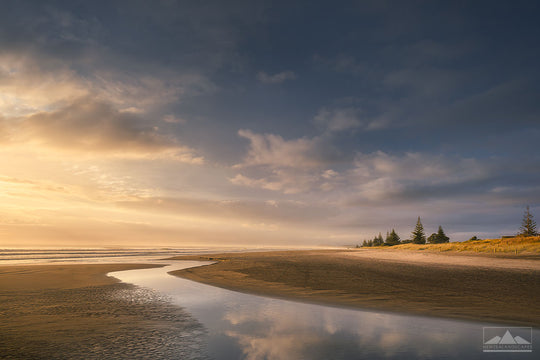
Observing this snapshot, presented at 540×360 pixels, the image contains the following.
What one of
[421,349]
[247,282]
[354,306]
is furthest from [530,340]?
[247,282]

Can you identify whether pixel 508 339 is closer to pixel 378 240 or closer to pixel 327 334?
pixel 327 334

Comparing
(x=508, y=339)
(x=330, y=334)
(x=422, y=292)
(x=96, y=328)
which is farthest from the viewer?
(x=422, y=292)

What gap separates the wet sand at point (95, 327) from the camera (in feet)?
23.2

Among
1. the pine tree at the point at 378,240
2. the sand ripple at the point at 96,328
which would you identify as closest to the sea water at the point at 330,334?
the sand ripple at the point at 96,328

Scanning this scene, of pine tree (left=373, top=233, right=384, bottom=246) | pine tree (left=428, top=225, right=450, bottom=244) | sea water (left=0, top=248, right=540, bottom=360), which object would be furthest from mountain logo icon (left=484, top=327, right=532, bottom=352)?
pine tree (left=373, top=233, right=384, bottom=246)

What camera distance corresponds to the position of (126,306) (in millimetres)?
12391

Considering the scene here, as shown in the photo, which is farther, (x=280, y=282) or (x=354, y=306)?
(x=280, y=282)

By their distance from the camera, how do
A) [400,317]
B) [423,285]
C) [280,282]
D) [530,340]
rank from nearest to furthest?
[530,340] → [400,317] → [423,285] → [280,282]

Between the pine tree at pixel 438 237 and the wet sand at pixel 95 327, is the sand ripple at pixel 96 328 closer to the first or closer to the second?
the wet sand at pixel 95 327

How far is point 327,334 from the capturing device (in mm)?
8562

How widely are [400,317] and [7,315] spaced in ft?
46.4

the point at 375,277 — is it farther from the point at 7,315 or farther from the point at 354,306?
the point at 7,315

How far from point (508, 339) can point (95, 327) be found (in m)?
12.0

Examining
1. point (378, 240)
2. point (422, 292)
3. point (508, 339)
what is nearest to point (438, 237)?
point (378, 240)
